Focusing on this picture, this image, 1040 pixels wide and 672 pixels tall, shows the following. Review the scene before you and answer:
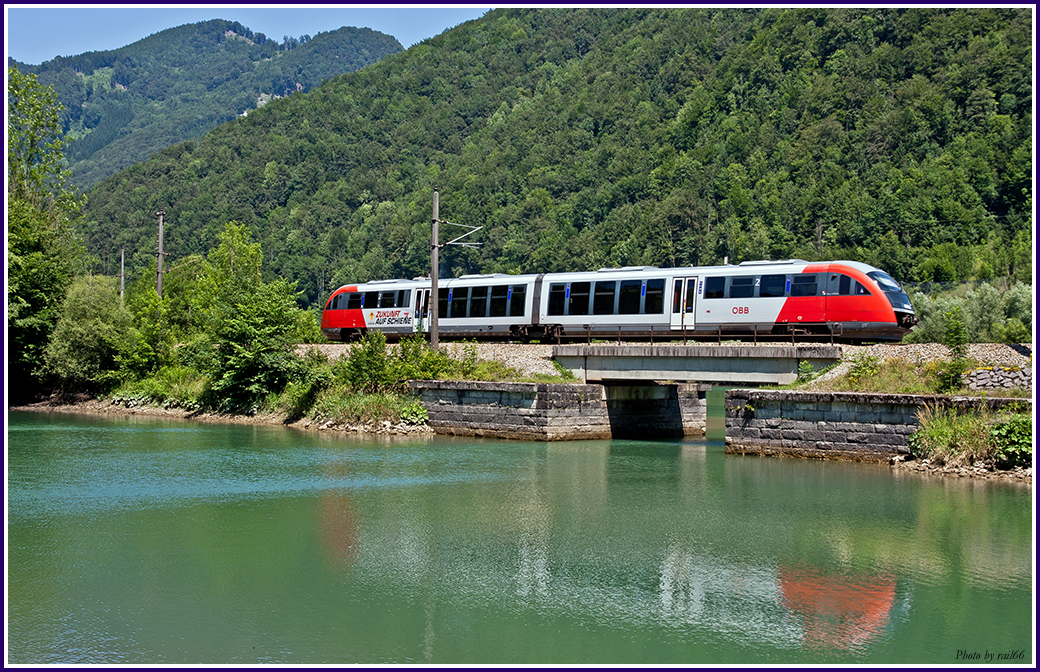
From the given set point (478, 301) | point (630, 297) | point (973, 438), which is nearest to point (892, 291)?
point (973, 438)

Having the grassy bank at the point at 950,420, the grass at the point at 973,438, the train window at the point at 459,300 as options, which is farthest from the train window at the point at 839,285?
the train window at the point at 459,300

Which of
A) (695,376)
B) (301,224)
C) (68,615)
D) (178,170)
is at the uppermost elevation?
(178,170)

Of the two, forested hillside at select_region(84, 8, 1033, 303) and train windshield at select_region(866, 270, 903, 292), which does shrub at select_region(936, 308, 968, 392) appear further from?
forested hillside at select_region(84, 8, 1033, 303)

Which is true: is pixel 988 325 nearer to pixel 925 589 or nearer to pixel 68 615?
pixel 925 589

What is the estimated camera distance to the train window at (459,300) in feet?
121

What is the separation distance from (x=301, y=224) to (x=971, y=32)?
336ft

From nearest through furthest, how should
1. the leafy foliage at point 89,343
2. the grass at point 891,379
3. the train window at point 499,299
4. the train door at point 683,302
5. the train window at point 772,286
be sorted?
the grass at point 891,379 → the train window at point 772,286 → the train door at point 683,302 → the train window at point 499,299 → the leafy foliage at point 89,343

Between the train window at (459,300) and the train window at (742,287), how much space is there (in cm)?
1109

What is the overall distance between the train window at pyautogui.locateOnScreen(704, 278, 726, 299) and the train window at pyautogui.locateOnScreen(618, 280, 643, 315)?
239 cm

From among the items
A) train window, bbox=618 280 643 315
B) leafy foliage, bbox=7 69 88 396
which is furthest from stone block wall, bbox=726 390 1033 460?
leafy foliage, bbox=7 69 88 396

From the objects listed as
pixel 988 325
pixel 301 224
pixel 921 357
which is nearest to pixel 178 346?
pixel 921 357

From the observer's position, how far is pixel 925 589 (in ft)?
42.6

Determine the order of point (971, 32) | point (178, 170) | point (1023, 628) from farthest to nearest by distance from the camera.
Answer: point (178, 170) → point (971, 32) → point (1023, 628)

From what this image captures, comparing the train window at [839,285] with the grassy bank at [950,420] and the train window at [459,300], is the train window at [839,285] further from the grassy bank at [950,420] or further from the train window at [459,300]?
the train window at [459,300]
